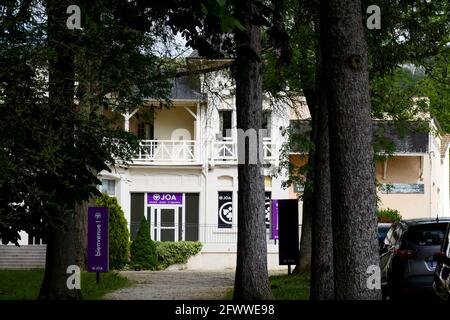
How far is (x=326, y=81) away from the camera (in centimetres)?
1156

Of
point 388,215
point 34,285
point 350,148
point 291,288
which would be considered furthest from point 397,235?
point 388,215

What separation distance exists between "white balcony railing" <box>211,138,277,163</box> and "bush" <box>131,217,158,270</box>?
7.88m

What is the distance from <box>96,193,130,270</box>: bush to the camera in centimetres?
4012

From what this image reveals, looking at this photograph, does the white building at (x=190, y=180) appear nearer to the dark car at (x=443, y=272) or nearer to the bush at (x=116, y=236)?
the bush at (x=116, y=236)

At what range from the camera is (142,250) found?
4244cm

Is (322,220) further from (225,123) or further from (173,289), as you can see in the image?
(225,123)

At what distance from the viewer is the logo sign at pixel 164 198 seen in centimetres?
4950

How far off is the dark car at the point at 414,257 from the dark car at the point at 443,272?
269 cm

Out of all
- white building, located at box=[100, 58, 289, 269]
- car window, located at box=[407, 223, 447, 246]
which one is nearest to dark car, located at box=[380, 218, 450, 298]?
car window, located at box=[407, 223, 447, 246]

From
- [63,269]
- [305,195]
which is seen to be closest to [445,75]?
[305,195]

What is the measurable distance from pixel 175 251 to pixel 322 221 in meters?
28.9

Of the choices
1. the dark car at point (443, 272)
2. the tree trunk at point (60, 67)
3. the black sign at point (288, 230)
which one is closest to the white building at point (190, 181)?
the black sign at point (288, 230)

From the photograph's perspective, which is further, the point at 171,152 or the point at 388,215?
the point at 171,152

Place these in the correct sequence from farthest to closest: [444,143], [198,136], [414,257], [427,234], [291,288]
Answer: [444,143], [198,136], [291,288], [427,234], [414,257]
